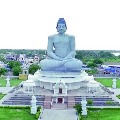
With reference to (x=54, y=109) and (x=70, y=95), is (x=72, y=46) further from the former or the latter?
(x=54, y=109)

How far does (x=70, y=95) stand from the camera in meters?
23.9

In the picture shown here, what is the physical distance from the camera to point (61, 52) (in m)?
28.4

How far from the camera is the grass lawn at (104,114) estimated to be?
19891 mm

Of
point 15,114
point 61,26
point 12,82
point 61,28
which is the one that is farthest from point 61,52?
point 12,82

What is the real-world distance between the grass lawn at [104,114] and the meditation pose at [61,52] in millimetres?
6311

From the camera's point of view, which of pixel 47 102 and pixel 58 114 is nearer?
pixel 58 114

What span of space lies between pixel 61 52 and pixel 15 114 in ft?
29.9

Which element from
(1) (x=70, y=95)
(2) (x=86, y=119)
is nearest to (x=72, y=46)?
(1) (x=70, y=95)

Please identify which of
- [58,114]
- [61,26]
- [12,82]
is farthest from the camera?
[12,82]

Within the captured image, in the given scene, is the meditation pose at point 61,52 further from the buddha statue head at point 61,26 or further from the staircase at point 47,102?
the staircase at point 47,102

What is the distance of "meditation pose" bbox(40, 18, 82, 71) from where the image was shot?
27.1m

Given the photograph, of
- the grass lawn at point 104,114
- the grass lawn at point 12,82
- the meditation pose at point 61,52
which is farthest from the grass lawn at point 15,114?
the grass lawn at point 12,82

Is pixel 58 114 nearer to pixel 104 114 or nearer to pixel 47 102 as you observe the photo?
pixel 47 102

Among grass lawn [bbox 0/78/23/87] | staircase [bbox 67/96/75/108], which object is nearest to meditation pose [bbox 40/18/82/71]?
staircase [bbox 67/96/75/108]
